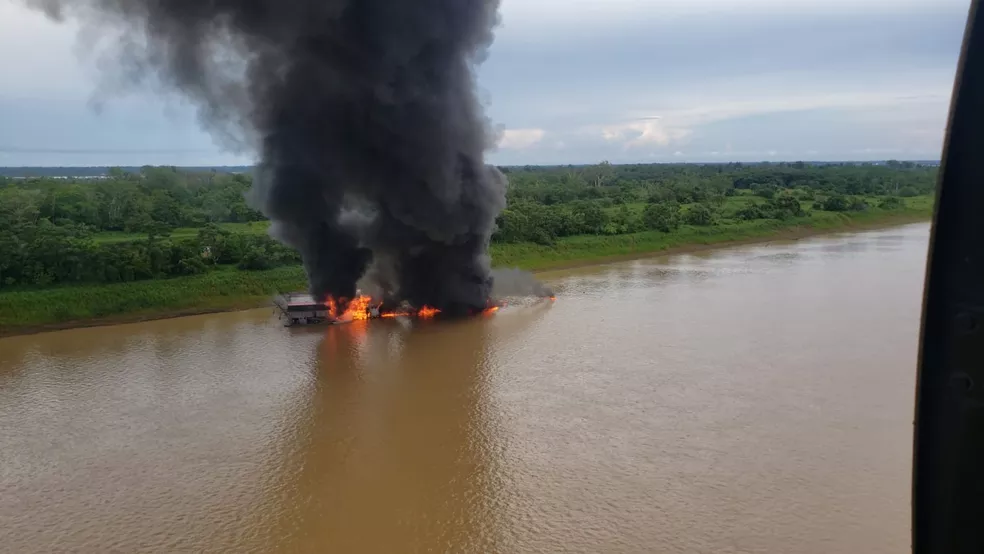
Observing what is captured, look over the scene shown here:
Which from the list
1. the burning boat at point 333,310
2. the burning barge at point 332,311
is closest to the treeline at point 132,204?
the burning barge at point 332,311

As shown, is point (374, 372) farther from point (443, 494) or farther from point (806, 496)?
point (806, 496)

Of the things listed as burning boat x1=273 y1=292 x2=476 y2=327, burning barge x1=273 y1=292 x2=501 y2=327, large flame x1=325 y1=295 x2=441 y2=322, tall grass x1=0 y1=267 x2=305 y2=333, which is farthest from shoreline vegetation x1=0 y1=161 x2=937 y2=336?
large flame x1=325 y1=295 x2=441 y2=322

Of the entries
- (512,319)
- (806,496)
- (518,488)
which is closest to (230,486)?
(518,488)

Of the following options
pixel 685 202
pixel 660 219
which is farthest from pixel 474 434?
pixel 685 202

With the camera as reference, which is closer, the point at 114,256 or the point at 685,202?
the point at 114,256

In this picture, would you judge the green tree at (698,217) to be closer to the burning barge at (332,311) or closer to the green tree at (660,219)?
the green tree at (660,219)

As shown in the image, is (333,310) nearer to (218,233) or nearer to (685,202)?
(218,233)
